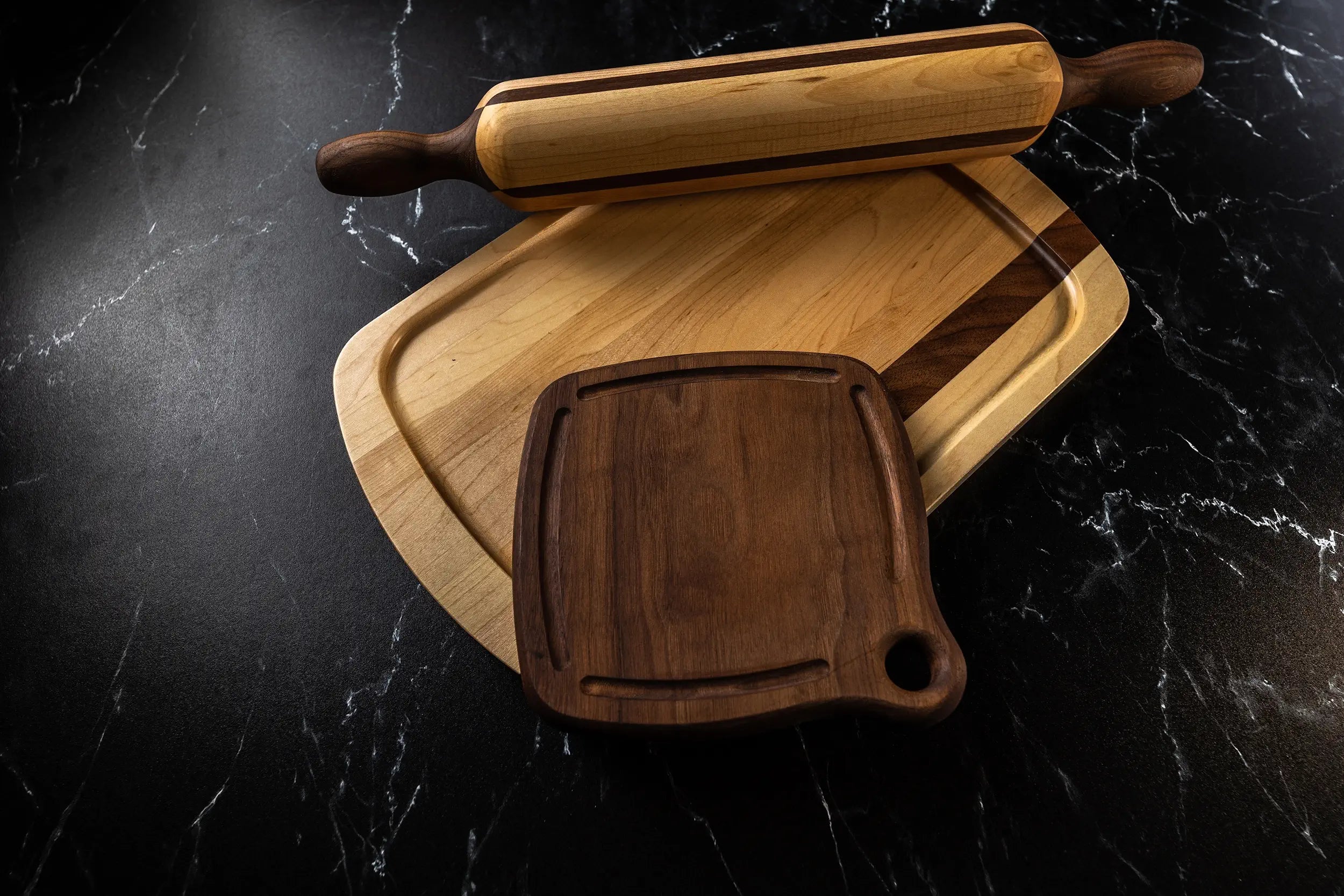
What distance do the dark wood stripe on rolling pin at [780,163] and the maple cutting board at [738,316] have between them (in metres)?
0.04

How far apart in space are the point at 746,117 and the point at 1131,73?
32cm

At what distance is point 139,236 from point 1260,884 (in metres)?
1.01

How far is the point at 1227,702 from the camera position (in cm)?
63

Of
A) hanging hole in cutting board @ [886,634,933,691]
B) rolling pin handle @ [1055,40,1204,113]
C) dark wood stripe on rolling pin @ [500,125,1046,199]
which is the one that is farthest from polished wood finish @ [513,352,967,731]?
rolling pin handle @ [1055,40,1204,113]

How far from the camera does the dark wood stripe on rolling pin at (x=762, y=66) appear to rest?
0.70 meters

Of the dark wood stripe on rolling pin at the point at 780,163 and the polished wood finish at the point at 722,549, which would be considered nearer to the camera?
the polished wood finish at the point at 722,549

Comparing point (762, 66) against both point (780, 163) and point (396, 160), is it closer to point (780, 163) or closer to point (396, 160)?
point (780, 163)

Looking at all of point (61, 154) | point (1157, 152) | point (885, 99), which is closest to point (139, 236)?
point (61, 154)

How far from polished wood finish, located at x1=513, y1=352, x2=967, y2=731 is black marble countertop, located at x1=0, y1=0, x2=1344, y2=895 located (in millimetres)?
90

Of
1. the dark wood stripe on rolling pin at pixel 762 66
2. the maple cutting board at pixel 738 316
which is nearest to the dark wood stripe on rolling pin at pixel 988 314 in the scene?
the maple cutting board at pixel 738 316

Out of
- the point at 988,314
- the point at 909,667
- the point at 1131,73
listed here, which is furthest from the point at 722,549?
the point at 1131,73

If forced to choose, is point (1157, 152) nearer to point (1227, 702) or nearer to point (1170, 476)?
point (1170, 476)

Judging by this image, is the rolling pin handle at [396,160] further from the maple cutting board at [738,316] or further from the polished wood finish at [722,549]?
the polished wood finish at [722,549]

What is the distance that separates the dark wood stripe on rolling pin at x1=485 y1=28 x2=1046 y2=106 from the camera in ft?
2.31
